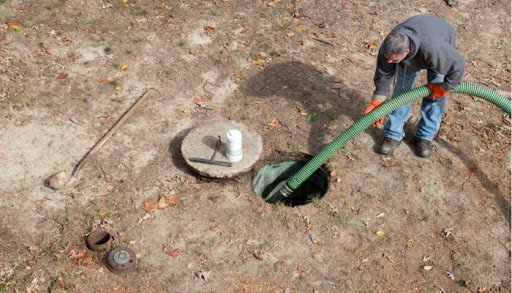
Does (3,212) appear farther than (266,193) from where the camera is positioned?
No

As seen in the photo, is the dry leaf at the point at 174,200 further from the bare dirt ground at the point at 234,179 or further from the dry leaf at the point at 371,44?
the dry leaf at the point at 371,44

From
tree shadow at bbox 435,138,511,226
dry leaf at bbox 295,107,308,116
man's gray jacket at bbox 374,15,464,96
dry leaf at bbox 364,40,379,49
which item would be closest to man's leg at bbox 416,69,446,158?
Answer: tree shadow at bbox 435,138,511,226

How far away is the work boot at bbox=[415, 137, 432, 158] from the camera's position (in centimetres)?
603

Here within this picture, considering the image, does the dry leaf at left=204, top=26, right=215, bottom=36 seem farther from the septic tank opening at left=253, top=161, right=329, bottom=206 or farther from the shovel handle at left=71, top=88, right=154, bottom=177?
the septic tank opening at left=253, top=161, right=329, bottom=206

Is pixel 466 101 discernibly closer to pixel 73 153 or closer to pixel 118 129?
pixel 118 129

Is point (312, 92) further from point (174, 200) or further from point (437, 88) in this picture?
point (174, 200)

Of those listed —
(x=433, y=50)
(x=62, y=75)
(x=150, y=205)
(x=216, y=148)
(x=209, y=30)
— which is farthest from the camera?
(x=209, y=30)

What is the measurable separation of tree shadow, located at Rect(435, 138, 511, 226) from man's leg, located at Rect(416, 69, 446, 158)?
0.90 feet

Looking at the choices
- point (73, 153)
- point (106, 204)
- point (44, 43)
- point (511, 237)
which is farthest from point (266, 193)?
point (44, 43)

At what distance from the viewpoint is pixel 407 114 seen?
598cm

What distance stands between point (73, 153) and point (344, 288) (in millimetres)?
3451

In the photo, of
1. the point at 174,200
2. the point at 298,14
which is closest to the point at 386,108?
the point at 174,200

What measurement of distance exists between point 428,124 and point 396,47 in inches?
63.8

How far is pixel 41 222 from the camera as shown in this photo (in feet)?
16.8
